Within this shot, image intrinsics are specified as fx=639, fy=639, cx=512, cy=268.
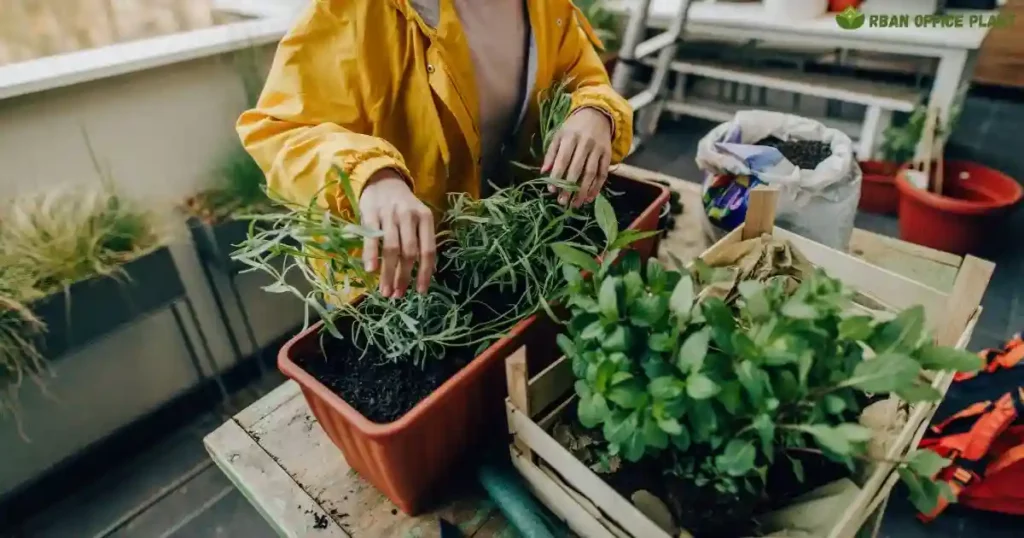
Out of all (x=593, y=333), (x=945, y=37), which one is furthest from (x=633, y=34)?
(x=593, y=333)

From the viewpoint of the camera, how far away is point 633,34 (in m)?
2.58

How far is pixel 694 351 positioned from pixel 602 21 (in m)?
2.65

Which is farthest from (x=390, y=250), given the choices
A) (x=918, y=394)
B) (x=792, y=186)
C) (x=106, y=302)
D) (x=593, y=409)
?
(x=106, y=302)

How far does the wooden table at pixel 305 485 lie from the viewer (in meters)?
0.71

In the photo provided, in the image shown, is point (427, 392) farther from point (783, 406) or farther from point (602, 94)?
point (602, 94)

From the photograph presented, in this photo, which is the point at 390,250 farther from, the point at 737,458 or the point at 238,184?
the point at 238,184

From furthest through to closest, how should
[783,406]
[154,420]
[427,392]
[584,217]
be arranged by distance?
1. [154,420]
2. [584,217]
3. [427,392]
4. [783,406]

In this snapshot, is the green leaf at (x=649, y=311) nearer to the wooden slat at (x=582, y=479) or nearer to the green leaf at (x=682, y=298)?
the green leaf at (x=682, y=298)

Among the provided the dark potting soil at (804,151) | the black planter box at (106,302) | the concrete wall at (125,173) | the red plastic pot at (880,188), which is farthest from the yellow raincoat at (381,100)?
the red plastic pot at (880,188)

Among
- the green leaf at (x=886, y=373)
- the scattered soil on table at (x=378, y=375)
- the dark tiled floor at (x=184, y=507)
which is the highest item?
the green leaf at (x=886, y=373)

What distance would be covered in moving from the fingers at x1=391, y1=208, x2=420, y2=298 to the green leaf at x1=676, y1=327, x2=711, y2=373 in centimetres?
28

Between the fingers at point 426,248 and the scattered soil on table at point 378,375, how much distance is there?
100mm

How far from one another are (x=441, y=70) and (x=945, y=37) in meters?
2.04

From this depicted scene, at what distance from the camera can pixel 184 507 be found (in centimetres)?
165
